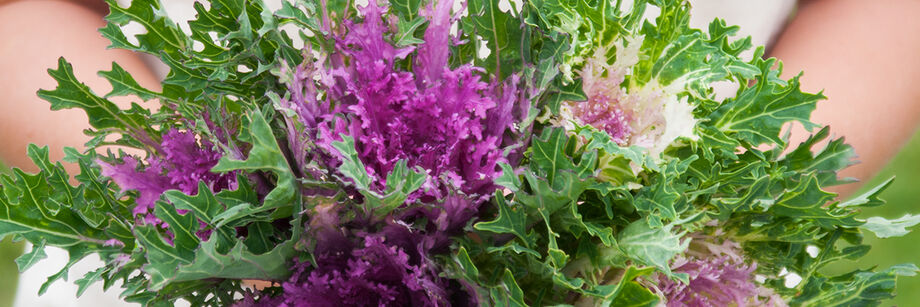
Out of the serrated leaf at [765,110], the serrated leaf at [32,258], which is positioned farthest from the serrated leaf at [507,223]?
the serrated leaf at [32,258]

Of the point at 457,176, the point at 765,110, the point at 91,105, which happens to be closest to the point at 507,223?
the point at 457,176

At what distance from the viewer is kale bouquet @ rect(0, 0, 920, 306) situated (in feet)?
1.24

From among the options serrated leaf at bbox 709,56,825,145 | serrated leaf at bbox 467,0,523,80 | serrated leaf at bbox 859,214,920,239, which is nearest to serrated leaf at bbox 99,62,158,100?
serrated leaf at bbox 467,0,523,80

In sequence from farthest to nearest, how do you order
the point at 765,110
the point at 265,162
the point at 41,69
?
the point at 41,69 < the point at 765,110 < the point at 265,162

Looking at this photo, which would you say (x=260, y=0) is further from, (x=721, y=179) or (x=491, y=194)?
(x=721, y=179)

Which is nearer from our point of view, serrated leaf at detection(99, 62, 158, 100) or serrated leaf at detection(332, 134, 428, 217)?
serrated leaf at detection(332, 134, 428, 217)

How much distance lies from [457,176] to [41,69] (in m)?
0.86

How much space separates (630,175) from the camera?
419 mm

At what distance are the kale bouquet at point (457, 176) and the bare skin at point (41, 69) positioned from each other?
0.56 m

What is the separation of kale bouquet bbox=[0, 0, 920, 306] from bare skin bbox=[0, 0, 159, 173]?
1.83 ft

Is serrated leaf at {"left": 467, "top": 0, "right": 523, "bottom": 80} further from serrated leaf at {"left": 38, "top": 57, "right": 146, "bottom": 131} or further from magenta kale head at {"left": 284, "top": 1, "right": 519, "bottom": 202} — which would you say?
serrated leaf at {"left": 38, "top": 57, "right": 146, "bottom": 131}

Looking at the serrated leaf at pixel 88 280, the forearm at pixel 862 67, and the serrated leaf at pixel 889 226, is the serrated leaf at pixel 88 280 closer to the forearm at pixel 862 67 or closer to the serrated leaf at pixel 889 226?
the serrated leaf at pixel 889 226

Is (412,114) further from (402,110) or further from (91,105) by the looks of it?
(91,105)

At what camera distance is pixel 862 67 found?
1.09 meters
